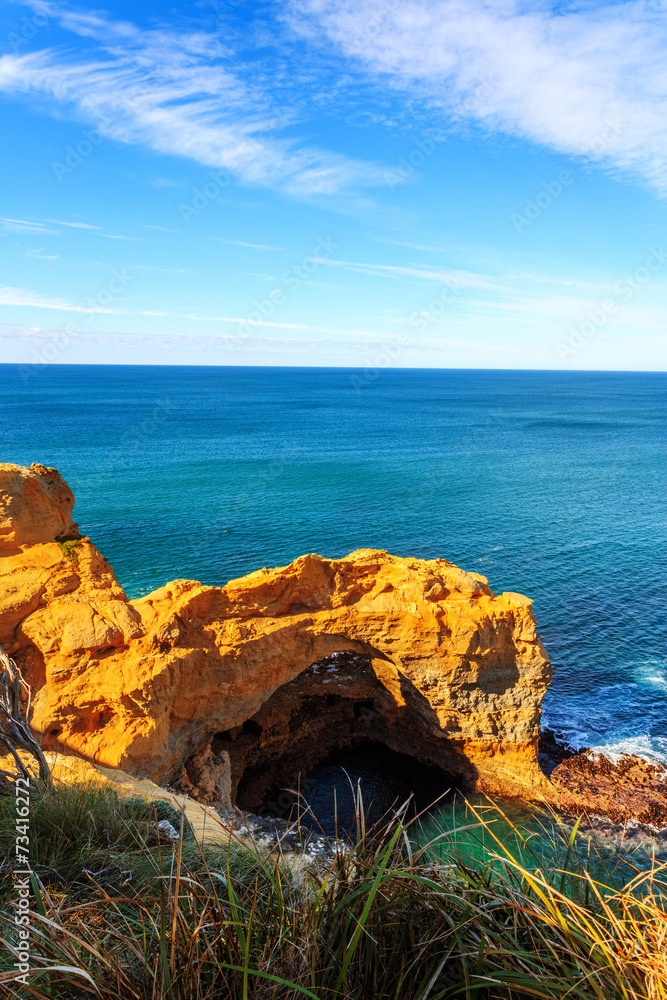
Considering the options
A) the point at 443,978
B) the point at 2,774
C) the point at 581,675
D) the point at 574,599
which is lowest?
the point at 581,675

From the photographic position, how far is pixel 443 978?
3783mm

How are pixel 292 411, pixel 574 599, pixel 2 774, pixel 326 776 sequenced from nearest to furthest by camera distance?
pixel 2 774 < pixel 326 776 < pixel 574 599 < pixel 292 411

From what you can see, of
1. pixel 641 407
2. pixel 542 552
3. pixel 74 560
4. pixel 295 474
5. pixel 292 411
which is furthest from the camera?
pixel 641 407

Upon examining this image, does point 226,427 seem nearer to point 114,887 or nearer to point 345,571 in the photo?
point 345,571

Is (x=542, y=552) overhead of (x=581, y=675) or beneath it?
overhead

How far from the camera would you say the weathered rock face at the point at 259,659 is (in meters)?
15.8

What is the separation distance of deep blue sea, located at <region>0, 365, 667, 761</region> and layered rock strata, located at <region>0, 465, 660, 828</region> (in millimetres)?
7558

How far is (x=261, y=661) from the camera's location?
18.4m

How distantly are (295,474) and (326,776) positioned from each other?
148 ft

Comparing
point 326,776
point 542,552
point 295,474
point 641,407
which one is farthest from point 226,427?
point 641,407

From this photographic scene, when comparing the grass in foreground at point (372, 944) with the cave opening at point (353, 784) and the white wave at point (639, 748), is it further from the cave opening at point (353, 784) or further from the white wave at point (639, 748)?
the white wave at point (639, 748)

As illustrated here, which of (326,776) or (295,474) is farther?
(295,474)

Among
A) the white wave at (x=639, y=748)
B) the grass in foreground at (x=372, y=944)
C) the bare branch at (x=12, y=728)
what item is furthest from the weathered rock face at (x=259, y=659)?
the grass in foreground at (x=372, y=944)

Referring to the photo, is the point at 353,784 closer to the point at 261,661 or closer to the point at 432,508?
the point at 261,661
